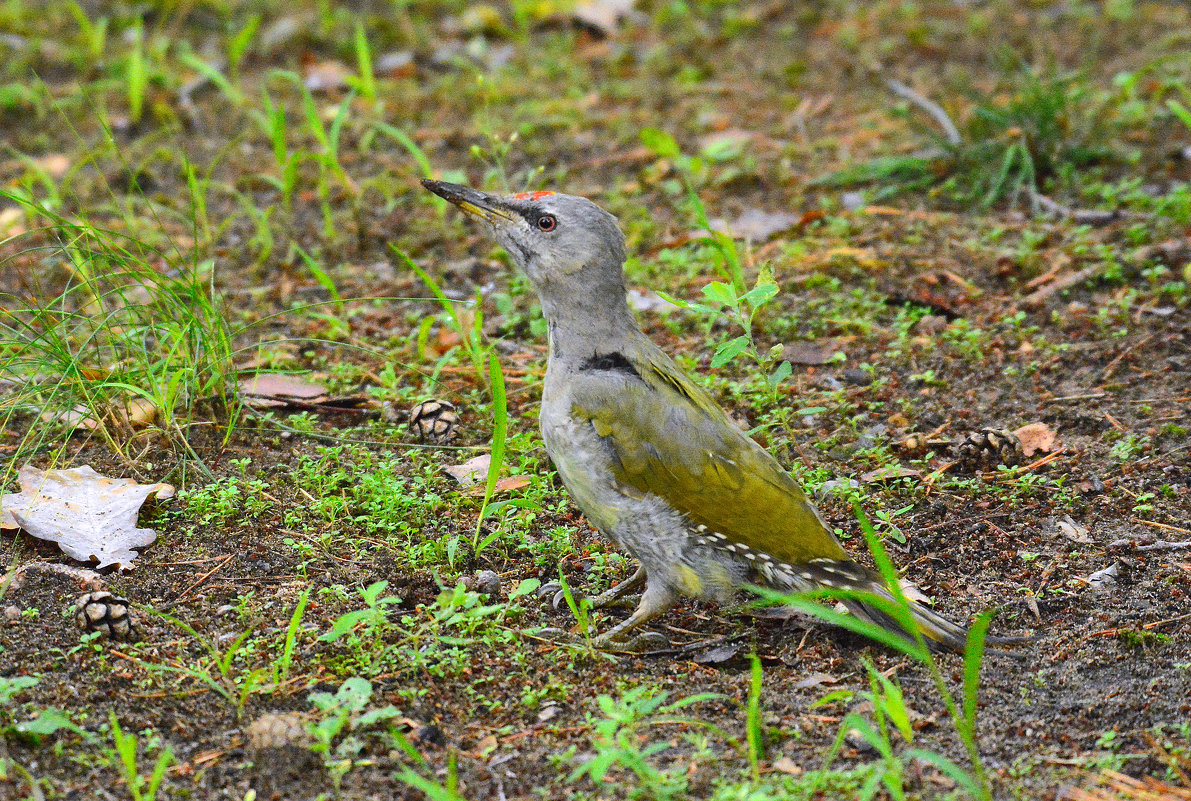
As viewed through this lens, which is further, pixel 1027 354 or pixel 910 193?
pixel 910 193

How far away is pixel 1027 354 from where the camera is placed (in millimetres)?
5344

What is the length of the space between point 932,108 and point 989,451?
339 cm

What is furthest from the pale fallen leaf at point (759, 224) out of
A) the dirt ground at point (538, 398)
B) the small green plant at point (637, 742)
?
the small green plant at point (637, 742)

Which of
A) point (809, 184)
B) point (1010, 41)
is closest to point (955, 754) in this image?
point (809, 184)

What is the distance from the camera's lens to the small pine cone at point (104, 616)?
11.4 feet

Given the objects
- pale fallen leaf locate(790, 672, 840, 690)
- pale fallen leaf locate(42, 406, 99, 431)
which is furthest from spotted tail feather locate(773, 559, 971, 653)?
pale fallen leaf locate(42, 406, 99, 431)

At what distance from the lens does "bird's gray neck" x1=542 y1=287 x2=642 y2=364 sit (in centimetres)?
418

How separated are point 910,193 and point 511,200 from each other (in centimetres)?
330

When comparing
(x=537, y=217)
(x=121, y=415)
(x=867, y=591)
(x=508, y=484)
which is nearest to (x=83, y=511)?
(x=121, y=415)

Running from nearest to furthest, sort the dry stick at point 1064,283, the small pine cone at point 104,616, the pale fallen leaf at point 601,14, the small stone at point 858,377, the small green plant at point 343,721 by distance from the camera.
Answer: the small green plant at point 343,721 < the small pine cone at point 104,616 < the small stone at point 858,377 < the dry stick at point 1064,283 < the pale fallen leaf at point 601,14

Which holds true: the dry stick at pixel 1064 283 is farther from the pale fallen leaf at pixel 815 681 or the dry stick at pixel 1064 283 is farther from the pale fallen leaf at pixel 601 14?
the pale fallen leaf at pixel 601 14

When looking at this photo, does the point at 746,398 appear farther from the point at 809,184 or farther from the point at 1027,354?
the point at 809,184

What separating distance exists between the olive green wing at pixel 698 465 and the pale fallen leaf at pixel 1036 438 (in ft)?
4.13

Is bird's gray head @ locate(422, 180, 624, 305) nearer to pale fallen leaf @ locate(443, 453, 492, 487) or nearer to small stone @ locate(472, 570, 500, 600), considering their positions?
pale fallen leaf @ locate(443, 453, 492, 487)
